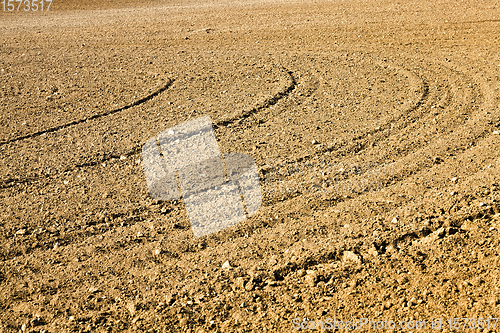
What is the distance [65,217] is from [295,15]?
39.7 ft

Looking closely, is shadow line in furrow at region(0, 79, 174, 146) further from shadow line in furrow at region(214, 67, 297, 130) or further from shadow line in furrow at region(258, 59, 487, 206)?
shadow line in furrow at region(258, 59, 487, 206)

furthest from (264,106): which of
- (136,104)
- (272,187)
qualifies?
(272,187)

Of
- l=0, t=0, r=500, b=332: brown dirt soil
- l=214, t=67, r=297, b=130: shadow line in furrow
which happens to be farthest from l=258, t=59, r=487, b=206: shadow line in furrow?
l=214, t=67, r=297, b=130: shadow line in furrow

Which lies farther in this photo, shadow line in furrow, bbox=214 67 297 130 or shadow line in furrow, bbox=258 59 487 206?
shadow line in furrow, bbox=214 67 297 130

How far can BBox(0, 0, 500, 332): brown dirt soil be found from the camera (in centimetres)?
382

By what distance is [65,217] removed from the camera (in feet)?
17.1

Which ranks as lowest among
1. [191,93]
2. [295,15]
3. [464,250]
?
[464,250]

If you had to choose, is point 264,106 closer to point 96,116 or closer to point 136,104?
point 136,104

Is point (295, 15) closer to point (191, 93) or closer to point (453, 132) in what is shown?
point (191, 93)

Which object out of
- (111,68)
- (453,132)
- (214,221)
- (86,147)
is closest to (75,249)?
(214,221)

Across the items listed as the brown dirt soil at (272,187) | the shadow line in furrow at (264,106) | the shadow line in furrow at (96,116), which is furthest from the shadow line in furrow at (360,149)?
the shadow line in furrow at (96,116)

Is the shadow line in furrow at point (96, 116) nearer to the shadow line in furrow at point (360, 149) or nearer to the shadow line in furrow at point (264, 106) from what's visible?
the shadow line in furrow at point (264, 106)

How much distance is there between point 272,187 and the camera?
550cm

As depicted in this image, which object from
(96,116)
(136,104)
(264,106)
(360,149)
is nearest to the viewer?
(360,149)
